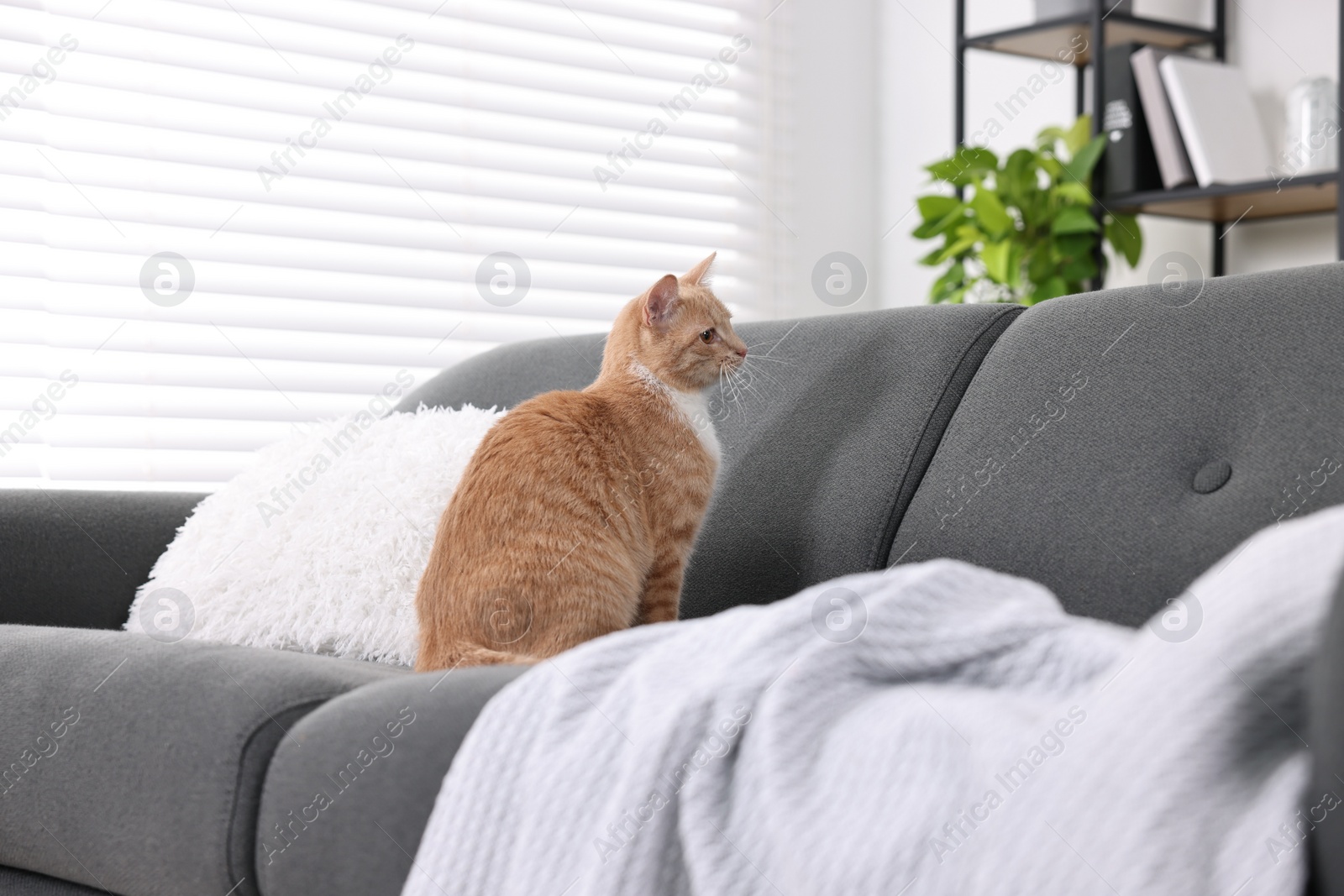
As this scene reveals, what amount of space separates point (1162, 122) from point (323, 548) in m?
1.90

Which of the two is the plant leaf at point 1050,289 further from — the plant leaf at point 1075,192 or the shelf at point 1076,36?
the shelf at point 1076,36

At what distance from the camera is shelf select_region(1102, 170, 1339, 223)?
221 centimetres

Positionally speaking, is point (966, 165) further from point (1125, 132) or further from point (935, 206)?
point (1125, 132)

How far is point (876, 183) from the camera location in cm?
335

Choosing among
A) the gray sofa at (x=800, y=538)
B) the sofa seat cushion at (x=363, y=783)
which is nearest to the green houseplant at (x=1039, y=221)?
the gray sofa at (x=800, y=538)

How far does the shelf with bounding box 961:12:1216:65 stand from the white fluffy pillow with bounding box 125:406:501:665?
5.64ft

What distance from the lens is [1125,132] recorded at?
243cm

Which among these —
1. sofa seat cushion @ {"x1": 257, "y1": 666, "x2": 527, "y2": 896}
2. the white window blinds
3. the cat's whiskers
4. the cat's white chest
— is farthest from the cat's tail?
the white window blinds

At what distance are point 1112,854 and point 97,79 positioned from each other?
2.33m

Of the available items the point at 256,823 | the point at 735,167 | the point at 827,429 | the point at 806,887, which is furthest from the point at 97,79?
the point at 806,887

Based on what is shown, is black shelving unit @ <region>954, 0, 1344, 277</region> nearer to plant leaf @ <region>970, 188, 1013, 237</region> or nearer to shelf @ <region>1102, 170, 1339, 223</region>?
shelf @ <region>1102, 170, 1339, 223</region>

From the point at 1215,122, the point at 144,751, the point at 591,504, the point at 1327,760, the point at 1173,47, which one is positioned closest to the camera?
the point at 1327,760

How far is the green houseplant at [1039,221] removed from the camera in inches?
97.8

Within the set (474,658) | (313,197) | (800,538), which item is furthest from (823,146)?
(474,658)
